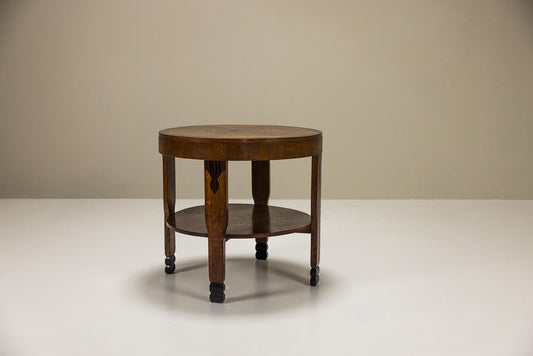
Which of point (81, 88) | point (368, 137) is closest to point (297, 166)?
point (368, 137)

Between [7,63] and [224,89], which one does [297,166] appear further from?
[7,63]

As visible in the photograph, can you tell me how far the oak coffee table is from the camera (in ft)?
10.3

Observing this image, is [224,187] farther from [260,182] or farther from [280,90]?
[280,90]

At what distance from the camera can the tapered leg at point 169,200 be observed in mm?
3611

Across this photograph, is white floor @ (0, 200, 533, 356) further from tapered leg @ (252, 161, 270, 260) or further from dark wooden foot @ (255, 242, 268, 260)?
tapered leg @ (252, 161, 270, 260)

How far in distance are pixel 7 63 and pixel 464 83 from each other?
12.0ft

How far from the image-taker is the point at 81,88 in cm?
572

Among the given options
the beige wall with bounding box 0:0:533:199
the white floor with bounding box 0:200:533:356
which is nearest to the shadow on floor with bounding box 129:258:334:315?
the white floor with bounding box 0:200:533:356

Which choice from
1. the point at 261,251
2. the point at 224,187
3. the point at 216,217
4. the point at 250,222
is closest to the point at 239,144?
the point at 224,187

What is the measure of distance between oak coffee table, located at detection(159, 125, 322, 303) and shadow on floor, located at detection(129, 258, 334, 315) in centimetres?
8

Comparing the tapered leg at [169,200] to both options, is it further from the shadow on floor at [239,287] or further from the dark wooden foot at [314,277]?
the dark wooden foot at [314,277]

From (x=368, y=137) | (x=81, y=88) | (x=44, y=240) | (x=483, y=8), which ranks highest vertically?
(x=483, y=8)

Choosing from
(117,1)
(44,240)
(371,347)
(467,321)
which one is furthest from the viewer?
(117,1)

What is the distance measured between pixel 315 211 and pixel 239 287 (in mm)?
526
